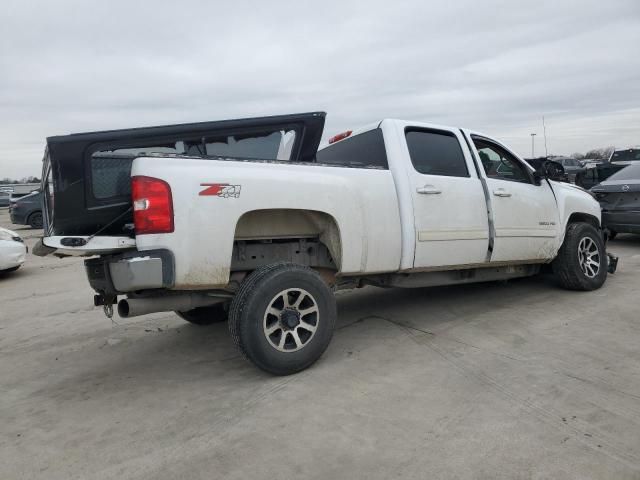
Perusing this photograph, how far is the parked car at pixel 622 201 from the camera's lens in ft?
27.3

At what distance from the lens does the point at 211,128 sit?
11.7 ft

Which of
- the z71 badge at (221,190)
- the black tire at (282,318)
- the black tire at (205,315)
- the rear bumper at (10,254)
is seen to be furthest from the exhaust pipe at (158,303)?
the rear bumper at (10,254)

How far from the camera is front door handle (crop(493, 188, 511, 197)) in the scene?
4.90m

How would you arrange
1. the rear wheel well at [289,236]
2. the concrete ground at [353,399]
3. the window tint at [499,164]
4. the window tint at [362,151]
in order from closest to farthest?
the concrete ground at [353,399] < the rear wheel well at [289,236] < the window tint at [362,151] < the window tint at [499,164]

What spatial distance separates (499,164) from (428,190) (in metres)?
1.40

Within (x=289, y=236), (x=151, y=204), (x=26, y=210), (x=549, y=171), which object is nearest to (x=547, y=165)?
(x=549, y=171)

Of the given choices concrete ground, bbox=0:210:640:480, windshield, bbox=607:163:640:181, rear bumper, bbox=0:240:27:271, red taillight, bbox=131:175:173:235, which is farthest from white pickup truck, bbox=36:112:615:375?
rear bumper, bbox=0:240:27:271

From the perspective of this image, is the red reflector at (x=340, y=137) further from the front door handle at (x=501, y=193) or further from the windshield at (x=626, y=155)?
the windshield at (x=626, y=155)

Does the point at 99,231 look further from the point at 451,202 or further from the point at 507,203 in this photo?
the point at 507,203

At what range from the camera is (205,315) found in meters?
4.98

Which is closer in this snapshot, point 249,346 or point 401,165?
point 249,346

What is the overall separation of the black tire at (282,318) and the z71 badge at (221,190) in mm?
608

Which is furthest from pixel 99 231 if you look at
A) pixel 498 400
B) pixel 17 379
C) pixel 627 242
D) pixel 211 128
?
pixel 627 242

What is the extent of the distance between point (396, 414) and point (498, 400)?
2.19 feet
